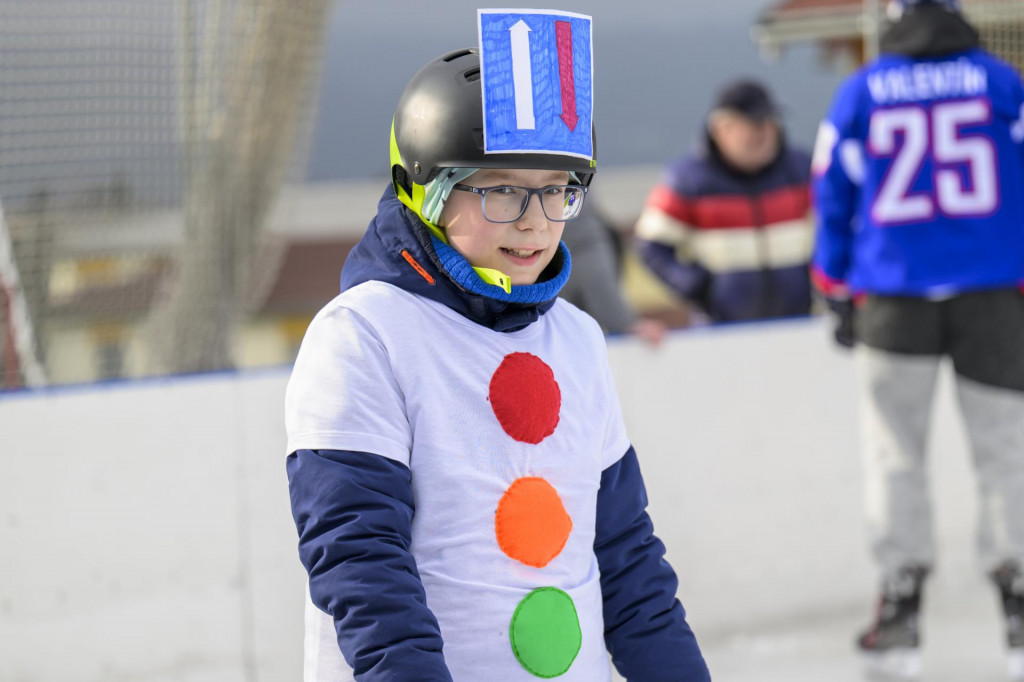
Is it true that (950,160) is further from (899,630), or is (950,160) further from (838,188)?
(899,630)

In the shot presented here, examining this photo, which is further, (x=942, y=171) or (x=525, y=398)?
Result: (x=942, y=171)

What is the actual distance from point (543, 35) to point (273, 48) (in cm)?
411

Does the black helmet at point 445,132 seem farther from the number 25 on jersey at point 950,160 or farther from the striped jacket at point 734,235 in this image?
the striped jacket at point 734,235

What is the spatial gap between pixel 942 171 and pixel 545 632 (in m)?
2.54

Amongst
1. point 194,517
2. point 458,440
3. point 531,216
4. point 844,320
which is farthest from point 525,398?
point 844,320

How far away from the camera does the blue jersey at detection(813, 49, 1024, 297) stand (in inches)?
139

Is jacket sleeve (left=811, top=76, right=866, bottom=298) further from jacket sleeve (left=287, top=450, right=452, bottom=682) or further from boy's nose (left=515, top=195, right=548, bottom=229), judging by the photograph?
jacket sleeve (left=287, top=450, right=452, bottom=682)

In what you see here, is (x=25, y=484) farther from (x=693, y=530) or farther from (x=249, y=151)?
(x=249, y=151)

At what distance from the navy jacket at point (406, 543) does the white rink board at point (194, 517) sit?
1.89 m

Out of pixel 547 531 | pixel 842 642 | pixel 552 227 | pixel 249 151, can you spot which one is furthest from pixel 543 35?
pixel 249 151

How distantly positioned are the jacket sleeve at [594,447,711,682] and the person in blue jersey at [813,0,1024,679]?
223 cm

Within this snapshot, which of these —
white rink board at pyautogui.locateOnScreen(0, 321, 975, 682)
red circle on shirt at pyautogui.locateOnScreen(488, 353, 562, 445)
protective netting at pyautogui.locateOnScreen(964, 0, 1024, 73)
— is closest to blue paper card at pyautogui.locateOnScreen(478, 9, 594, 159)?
red circle on shirt at pyautogui.locateOnScreen(488, 353, 562, 445)

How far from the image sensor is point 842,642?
409 centimetres

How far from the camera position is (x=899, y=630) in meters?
3.71
